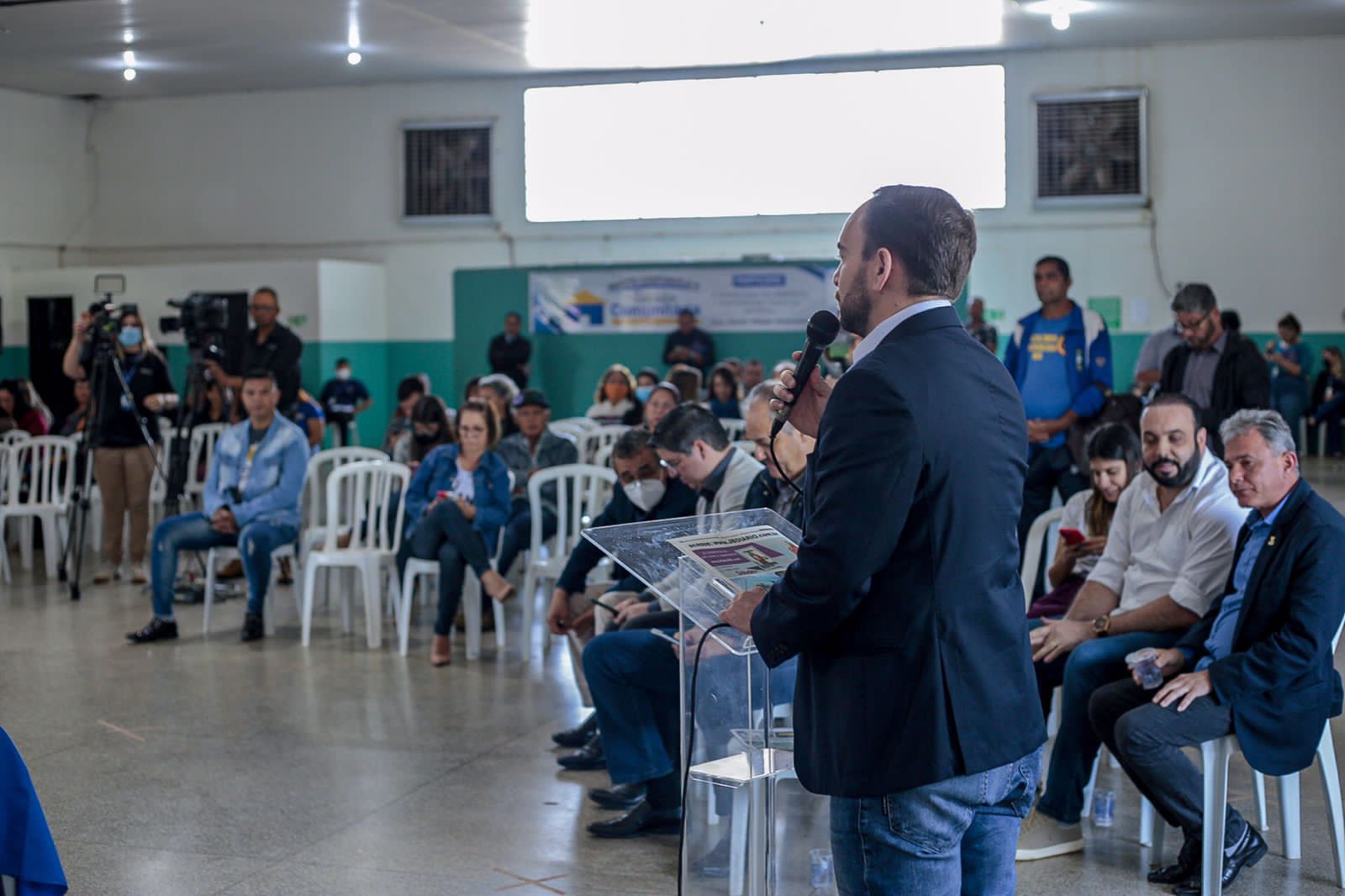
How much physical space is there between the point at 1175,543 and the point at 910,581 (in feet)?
6.86

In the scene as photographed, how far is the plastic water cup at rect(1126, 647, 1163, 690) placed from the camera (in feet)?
11.2

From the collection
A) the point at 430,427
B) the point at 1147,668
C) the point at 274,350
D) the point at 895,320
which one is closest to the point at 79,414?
the point at 274,350

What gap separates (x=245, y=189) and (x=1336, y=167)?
33.8ft

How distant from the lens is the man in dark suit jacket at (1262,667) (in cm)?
317

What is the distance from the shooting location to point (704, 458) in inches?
156

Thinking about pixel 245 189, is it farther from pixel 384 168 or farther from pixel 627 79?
pixel 627 79

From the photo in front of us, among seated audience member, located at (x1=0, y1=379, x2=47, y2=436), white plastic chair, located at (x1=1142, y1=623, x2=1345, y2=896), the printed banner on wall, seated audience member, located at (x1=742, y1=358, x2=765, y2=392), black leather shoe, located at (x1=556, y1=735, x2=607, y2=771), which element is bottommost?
black leather shoe, located at (x1=556, y1=735, x2=607, y2=771)

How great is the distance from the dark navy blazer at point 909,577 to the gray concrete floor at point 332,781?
131 centimetres

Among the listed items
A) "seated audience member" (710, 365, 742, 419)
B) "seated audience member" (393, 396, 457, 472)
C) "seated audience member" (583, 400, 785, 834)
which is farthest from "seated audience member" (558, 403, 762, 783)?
"seated audience member" (710, 365, 742, 419)

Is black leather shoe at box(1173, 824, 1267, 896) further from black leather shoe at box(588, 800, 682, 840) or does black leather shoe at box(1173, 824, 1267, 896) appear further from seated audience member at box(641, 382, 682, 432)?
seated audience member at box(641, 382, 682, 432)

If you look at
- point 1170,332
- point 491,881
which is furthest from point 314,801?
point 1170,332

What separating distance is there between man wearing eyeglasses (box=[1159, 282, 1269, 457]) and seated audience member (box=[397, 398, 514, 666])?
279cm

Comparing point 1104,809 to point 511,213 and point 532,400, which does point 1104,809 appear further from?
point 511,213

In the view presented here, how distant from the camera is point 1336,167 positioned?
12.4m
